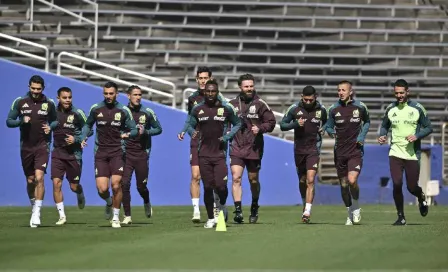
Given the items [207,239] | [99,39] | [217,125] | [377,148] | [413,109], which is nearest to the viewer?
[207,239]

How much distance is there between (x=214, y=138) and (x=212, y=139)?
0.10ft

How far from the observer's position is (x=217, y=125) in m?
16.3

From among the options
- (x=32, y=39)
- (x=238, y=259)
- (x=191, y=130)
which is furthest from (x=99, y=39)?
(x=238, y=259)

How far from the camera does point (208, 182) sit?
16.2 meters

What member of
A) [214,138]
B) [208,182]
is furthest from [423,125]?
[208,182]

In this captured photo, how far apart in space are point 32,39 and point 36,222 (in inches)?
559

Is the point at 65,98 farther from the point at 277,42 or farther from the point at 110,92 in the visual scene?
the point at 277,42

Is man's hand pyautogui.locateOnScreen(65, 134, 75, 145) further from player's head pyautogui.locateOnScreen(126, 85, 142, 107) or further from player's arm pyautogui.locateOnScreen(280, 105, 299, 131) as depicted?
player's arm pyautogui.locateOnScreen(280, 105, 299, 131)

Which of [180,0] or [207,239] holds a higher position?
[180,0]

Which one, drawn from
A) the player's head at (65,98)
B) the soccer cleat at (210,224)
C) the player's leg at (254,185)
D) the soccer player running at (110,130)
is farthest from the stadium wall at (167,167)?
the soccer cleat at (210,224)

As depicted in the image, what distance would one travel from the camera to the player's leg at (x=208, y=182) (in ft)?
53.1

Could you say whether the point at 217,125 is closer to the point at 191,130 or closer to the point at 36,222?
the point at 191,130

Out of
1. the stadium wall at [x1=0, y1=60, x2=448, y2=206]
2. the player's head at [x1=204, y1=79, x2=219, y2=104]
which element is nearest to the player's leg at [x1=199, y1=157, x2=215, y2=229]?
the player's head at [x1=204, y1=79, x2=219, y2=104]

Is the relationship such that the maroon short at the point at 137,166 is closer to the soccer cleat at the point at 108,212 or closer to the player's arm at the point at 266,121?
the soccer cleat at the point at 108,212
